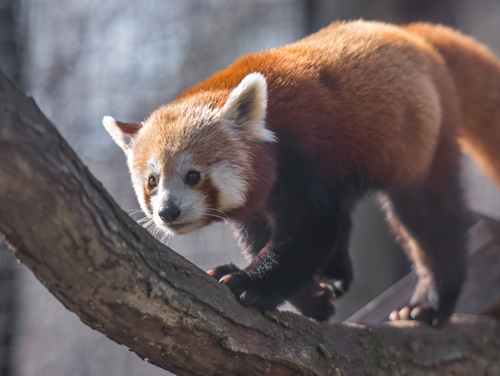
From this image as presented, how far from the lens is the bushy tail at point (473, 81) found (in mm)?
2350

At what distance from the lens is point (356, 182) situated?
1.94 m

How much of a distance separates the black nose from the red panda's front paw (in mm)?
261

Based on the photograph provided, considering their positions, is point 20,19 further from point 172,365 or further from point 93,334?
point 172,365

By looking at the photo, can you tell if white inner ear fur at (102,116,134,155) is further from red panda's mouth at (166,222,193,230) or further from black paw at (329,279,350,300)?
black paw at (329,279,350,300)

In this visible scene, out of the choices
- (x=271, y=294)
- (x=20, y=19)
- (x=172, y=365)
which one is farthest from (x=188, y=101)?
(x=20, y=19)

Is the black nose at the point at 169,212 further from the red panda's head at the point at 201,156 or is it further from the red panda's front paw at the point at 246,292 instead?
the red panda's front paw at the point at 246,292

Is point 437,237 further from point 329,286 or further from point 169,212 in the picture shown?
point 169,212

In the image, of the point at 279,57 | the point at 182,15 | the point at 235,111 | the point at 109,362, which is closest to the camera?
the point at 235,111

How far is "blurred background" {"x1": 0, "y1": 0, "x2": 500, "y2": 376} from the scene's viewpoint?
3.20 metres

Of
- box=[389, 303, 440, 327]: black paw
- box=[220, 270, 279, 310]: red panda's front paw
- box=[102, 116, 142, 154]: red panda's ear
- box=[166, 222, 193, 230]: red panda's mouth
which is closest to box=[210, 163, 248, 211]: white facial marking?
box=[166, 222, 193, 230]: red panda's mouth

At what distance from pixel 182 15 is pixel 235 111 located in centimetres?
277

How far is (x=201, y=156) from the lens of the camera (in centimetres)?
159

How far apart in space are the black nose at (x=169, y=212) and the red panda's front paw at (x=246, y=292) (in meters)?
0.26

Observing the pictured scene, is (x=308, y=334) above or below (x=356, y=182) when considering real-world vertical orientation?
below
